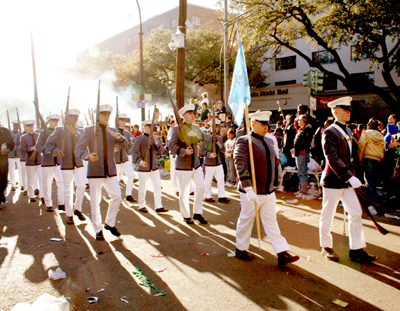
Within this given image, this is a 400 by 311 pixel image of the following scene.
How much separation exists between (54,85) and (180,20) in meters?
38.2

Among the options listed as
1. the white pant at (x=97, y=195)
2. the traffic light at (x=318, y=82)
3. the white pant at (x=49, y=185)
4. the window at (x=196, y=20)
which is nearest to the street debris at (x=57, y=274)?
the white pant at (x=97, y=195)

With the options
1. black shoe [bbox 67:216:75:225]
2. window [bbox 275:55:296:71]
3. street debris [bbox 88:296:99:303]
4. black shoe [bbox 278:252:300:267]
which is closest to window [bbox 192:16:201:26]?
window [bbox 275:55:296:71]

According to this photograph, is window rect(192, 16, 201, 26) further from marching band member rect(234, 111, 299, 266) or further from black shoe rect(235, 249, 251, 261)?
black shoe rect(235, 249, 251, 261)

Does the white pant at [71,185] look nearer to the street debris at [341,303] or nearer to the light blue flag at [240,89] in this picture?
the light blue flag at [240,89]

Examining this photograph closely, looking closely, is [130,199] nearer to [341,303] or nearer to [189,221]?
[189,221]

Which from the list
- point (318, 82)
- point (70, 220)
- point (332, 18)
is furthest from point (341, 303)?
point (332, 18)

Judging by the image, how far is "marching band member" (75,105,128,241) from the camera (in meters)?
5.91

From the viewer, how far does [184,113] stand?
687 centimetres

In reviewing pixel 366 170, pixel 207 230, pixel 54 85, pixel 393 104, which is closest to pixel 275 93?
pixel 393 104

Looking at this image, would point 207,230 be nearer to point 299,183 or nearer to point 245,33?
point 299,183

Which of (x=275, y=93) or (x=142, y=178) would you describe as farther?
(x=275, y=93)

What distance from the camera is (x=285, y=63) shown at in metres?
38.7

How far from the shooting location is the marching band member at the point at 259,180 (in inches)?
183

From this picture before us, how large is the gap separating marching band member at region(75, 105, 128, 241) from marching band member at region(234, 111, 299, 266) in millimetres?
2321
